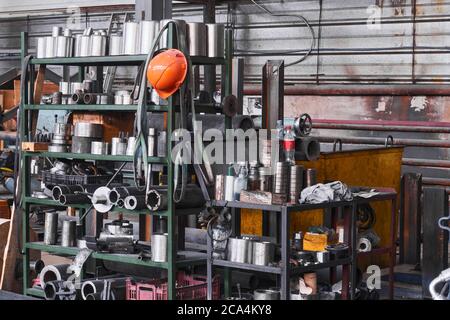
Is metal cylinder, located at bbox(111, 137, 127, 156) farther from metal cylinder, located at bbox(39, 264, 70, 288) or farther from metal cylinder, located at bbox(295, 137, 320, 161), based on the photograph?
metal cylinder, located at bbox(295, 137, 320, 161)

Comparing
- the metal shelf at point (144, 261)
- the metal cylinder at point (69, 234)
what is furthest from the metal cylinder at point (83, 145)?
the metal shelf at point (144, 261)

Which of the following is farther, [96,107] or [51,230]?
[51,230]

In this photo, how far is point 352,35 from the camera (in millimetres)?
9008

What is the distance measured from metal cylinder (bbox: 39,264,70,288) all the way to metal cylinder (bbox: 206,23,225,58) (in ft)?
4.84

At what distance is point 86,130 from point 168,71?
841mm

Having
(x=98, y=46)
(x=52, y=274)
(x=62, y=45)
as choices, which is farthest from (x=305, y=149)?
(x=52, y=274)

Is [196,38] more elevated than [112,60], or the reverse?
[196,38]

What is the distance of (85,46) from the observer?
4688 mm

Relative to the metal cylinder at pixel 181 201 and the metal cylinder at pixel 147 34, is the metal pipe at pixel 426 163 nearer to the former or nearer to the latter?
the metal cylinder at pixel 181 201

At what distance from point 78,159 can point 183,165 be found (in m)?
0.95

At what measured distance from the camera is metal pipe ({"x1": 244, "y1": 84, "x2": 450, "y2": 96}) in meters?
8.12

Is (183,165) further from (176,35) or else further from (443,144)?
(443,144)

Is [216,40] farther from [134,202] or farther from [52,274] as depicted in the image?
[52,274]

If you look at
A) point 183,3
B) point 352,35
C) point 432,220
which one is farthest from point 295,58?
point 432,220
